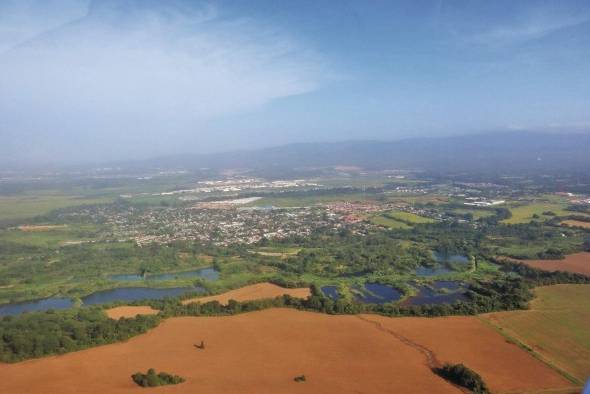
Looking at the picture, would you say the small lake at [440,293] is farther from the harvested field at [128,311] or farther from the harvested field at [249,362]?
the harvested field at [128,311]

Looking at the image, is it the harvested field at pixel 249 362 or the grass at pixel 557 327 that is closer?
the harvested field at pixel 249 362

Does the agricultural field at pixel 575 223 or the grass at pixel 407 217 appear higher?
the grass at pixel 407 217

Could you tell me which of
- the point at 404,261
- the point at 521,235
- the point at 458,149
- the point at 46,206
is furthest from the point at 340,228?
the point at 458,149

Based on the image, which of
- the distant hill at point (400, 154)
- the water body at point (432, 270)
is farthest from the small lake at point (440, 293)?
the distant hill at point (400, 154)

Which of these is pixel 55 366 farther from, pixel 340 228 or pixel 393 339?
pixel 340 228

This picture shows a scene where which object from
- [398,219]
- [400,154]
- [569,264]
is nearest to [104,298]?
[569,264]

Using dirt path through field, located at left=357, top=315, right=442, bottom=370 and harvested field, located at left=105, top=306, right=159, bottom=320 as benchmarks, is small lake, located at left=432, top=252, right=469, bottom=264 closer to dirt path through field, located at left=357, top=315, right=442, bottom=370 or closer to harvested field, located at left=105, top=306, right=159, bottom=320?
dirt path through field, located at left=357, top=315, right=442, bottom=370
